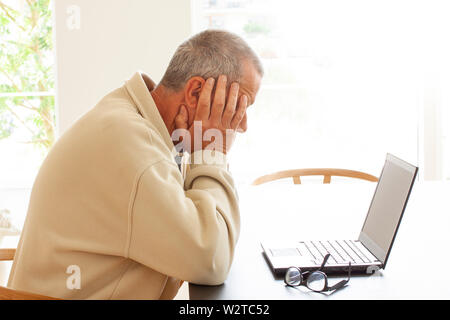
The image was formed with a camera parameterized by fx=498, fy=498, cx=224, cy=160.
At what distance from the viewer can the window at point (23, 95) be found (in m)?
3.39

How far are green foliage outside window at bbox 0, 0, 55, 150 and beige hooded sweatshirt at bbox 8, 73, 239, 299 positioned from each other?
2534 millimetres

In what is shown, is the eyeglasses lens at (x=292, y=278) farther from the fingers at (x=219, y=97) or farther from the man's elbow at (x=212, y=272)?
the fingers at (x=219, y=97)

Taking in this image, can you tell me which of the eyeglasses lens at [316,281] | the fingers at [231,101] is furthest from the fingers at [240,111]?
the eyeglasses lens at [316,281]

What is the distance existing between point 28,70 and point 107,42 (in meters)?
0.62

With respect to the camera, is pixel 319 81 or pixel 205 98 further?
pixel 319 81

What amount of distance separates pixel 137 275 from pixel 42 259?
20 cm

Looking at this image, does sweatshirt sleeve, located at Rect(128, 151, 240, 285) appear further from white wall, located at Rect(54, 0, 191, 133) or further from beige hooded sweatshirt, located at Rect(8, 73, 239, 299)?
white wall, located at Rect(54, 0, 191, 133)

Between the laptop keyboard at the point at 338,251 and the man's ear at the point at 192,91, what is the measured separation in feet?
1.45

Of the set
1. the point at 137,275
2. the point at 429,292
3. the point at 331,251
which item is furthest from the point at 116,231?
the point at 429,292

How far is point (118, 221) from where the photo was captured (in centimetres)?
100

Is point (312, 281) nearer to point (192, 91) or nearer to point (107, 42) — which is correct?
point (192, 91)

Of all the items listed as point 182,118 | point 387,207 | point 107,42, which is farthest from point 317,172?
point 107,42

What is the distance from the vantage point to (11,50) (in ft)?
11.2

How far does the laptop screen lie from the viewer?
1107mm
